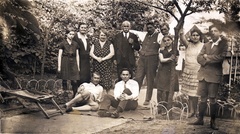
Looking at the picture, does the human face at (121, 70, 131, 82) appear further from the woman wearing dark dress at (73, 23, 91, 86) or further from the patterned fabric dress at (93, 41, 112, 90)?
the woman wearing dark dress at (73, 23, 91, 86)

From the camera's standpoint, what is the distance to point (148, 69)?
408 cm

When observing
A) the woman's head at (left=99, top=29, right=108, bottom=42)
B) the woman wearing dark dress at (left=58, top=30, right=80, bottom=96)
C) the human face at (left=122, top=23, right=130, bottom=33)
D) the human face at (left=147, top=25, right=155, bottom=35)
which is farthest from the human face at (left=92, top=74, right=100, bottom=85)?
the human face at (left=147, top=25, right=155, bottom=35)

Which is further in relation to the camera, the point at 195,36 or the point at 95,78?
the point at 95,78

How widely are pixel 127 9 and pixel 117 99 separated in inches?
38.6

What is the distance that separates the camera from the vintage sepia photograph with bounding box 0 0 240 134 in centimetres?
397

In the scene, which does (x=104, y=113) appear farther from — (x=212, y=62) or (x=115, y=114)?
(x=212, y=62)

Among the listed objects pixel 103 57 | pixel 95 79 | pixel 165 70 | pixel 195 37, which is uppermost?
pixel 195 37

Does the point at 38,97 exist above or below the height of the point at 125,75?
below

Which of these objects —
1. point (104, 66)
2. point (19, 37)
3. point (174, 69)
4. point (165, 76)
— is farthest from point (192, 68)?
point (19, 37)

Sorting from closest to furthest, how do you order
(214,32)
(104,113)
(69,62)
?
(214,32)
(104,113)
(69,62)

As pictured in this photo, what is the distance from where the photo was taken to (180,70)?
403cm

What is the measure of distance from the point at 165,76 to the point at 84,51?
93cm

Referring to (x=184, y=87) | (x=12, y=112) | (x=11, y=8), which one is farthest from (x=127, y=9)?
(x=12, y=112)

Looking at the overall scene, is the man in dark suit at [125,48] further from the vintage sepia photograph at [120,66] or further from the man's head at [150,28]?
the man's head at [150,28]
